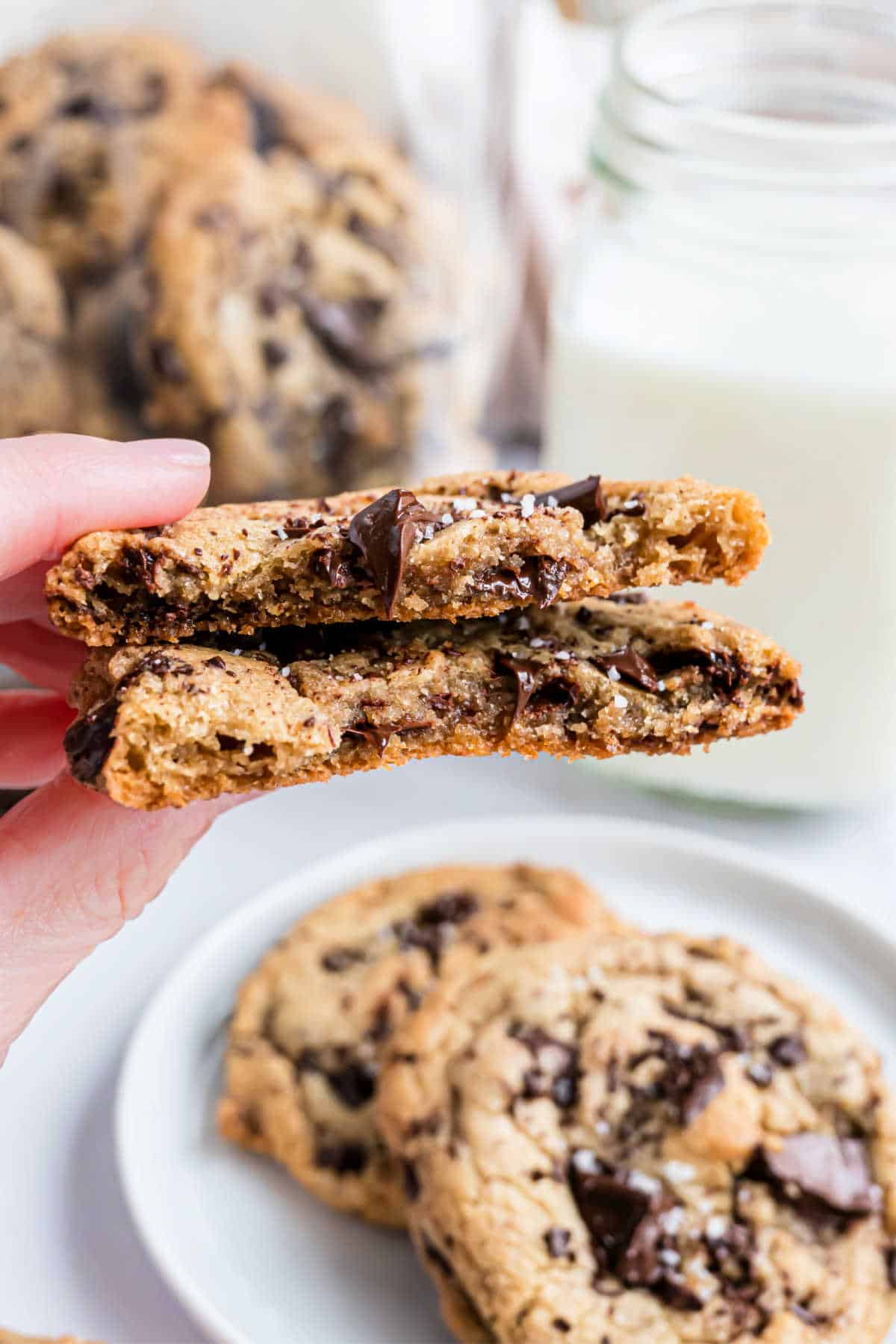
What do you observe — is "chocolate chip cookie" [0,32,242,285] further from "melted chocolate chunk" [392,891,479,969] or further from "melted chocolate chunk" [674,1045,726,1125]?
"melted chocolate chunk" [674,1045,726,1125]

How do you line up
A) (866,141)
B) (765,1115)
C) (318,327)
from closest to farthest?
1. (765,1115)
2. (866,141)
3. (318,327)

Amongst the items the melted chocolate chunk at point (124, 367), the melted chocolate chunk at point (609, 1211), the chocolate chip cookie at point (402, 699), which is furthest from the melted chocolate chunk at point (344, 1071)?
the melted chocolate chunk at point (124, 367)

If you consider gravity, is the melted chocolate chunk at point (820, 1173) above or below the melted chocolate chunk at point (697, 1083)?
below

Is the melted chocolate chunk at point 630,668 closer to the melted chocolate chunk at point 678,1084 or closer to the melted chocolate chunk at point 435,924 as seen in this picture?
the melted chocolate chunk at point 678,1084

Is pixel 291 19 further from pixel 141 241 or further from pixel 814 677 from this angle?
pixel 814 677

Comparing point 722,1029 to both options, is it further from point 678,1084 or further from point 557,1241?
point 557,1241

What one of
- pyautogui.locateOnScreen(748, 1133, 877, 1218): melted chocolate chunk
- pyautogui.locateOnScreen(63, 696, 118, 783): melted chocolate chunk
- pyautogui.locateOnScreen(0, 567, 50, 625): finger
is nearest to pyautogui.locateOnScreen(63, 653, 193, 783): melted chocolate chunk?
pyautogui.locateOnScreen(63, 696, 118, 783): melted chocolate chunk

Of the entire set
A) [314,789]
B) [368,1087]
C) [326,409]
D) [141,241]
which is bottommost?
[314,789]

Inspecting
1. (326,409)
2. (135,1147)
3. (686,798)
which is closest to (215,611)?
(135,1147)
